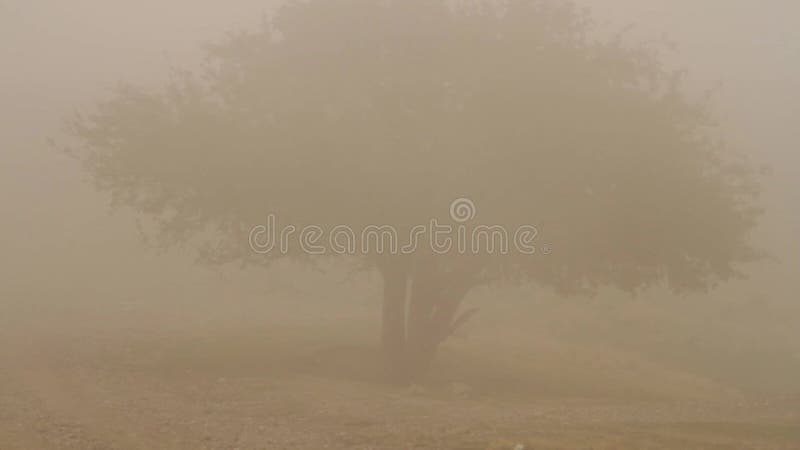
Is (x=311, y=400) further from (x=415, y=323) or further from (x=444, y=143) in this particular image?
(x=444, y=143)

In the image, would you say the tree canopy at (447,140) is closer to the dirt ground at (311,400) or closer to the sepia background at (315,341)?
the sepia background at (315,341)

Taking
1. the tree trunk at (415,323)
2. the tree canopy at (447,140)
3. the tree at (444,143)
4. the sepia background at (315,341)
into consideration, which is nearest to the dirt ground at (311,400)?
the sepia background at (315,341)

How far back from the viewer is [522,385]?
29547 millimetres

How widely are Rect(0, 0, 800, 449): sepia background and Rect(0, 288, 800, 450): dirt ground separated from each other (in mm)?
100

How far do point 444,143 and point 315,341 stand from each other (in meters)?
12.5

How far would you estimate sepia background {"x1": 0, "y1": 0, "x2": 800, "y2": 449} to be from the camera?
1941cm

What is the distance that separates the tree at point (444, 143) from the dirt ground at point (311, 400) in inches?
155

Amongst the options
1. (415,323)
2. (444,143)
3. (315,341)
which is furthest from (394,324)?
(315,341)

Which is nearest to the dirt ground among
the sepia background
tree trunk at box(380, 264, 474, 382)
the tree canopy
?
the sepia background

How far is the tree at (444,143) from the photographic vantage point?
83.8 ft

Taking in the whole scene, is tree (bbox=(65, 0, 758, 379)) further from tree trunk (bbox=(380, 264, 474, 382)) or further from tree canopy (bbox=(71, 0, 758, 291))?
tree trunk (bbox=(380, 264, 474, 382))

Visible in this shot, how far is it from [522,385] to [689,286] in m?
6.08

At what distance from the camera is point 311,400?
23.1 m

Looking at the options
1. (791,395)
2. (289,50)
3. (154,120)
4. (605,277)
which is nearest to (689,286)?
(605,277)
